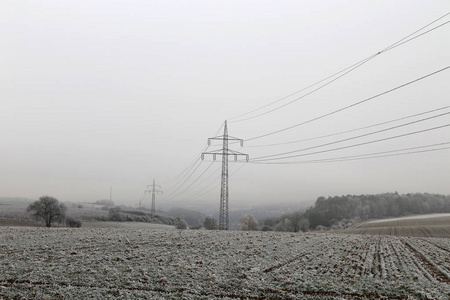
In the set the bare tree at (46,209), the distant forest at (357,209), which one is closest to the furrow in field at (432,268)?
the bare tree at (46,209)

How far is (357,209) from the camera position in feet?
506

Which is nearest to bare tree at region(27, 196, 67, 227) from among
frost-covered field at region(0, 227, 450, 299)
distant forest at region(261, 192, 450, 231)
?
frost-covered field at region(0, 227, 450, 299)

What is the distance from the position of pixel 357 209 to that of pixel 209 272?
493 ft

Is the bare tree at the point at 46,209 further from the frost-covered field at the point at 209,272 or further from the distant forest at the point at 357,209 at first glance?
the distant forest at the point at 357,209

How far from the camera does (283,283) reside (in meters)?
16.1

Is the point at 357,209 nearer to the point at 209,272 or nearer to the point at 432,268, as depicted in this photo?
the point at 432,268

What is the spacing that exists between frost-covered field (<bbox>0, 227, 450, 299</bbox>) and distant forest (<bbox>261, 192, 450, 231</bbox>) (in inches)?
4214

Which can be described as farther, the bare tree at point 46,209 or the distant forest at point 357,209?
the distant forest at point 357,209

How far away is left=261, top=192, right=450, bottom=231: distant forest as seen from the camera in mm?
135625

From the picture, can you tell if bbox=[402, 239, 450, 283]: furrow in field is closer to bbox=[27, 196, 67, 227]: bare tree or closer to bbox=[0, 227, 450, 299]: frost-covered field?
bbox=[0, 227, 450, 299]: frost-covered field

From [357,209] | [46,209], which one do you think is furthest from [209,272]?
[357,209]

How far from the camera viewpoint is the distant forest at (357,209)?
445 ft

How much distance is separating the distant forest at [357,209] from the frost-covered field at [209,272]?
107 meters

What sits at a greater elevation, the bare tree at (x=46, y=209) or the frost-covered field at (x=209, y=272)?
the bare tree at (x=46, y=209)
